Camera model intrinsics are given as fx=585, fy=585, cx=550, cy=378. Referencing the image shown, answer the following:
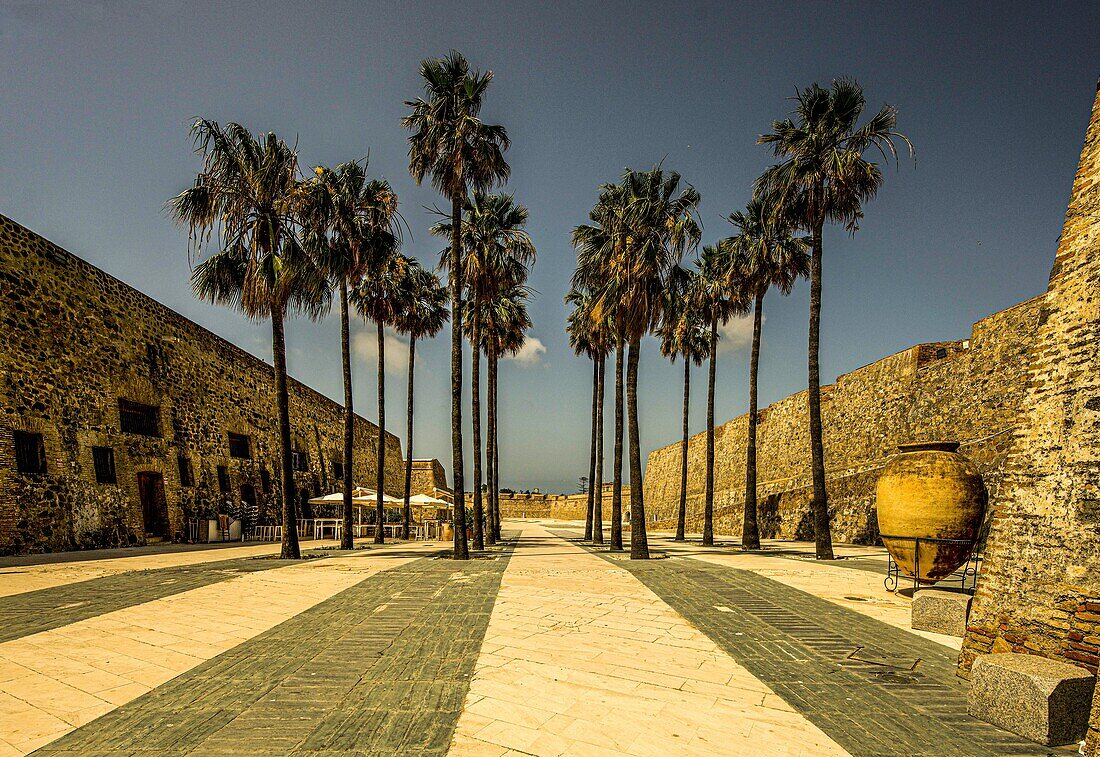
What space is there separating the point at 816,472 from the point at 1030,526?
12790 millimetres

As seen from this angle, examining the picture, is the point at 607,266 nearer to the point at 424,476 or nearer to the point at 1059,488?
the point at 1059,488

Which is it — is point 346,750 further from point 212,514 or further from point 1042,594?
point 212,514

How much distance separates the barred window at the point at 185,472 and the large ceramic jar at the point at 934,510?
24.3 m

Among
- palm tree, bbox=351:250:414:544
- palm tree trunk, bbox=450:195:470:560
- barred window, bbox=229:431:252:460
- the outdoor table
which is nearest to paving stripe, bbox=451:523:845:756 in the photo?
palm tree trunk, bbox=450:195:470:560

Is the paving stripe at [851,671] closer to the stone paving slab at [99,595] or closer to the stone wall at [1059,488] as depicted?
the stone wall at [1059,488]

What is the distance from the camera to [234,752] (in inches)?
148

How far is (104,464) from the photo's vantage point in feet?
62.4

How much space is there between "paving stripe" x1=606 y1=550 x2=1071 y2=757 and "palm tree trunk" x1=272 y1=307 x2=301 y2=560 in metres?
10.4

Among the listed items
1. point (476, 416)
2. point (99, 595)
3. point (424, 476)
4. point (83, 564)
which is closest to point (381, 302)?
point (476, 416)

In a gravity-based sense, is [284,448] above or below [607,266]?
Result: below

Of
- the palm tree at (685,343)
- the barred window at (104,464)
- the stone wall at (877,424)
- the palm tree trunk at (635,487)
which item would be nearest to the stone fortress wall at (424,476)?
the stone wall at (877,424)

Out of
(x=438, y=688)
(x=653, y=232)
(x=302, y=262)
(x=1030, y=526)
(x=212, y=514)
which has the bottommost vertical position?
(x=212, y=514)

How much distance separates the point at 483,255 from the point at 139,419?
14056 mm

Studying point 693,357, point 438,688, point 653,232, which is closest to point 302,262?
point 653,232
